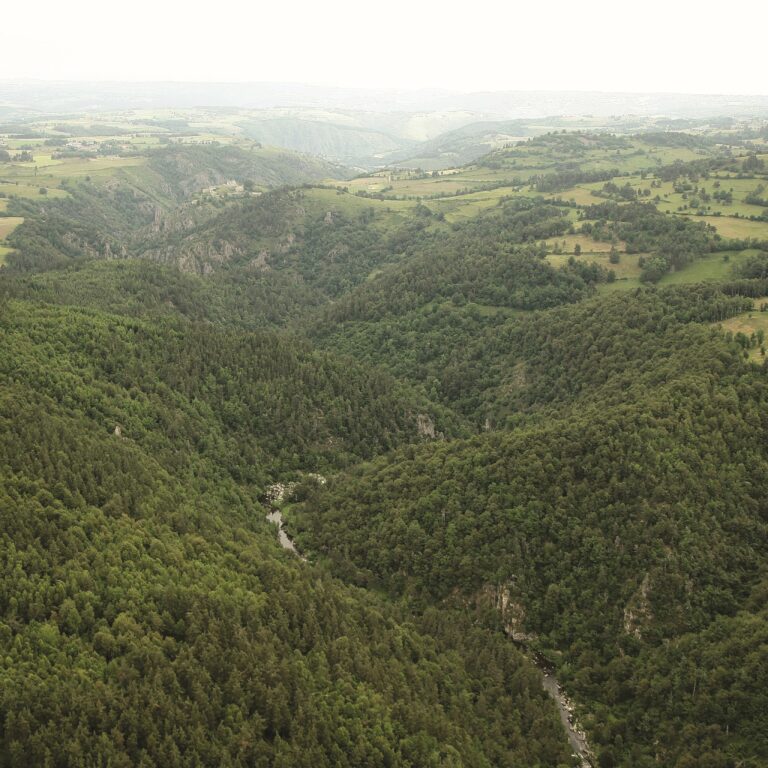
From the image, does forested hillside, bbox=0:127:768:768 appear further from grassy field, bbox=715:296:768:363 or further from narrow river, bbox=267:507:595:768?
grassy field, bbox=715:296:768:363

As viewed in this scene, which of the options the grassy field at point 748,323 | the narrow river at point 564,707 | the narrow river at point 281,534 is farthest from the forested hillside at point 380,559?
the narrow river at point 281,534

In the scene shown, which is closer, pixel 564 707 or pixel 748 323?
pixel 564 707

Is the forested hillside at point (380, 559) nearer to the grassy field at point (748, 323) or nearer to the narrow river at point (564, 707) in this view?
the narrow river at point (564, 707)

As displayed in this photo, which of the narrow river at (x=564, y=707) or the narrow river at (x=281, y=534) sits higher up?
the narrow river at (x=281, y=534)

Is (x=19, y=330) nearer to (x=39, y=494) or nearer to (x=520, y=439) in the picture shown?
(x=39, y=494)

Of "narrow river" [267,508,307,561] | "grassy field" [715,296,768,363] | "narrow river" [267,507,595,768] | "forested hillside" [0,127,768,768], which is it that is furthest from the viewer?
"grassy field" [715,296,768,363]

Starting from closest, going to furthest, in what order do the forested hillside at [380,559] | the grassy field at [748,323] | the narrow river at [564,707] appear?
the forested hillside at [380,559], the narrow river at [564,707], the grassy field at [748,323]

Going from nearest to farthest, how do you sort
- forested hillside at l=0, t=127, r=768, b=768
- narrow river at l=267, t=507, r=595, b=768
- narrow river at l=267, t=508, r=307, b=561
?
forested hillside at l=0, t=127, r=768, b=768 → narrow river at l=267, t=507, r=595, b=768 → narrow river at l=267, t=508, r=307, b=561

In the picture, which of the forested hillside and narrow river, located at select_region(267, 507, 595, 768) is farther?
narrow river, located at select_region(267, 507, 595, 768)

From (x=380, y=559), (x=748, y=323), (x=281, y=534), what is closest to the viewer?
(x=380, y=559)

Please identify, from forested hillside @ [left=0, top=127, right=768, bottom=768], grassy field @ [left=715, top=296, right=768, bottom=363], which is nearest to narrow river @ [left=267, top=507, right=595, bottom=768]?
forested hillside @ [left=0, top=127, right=768, bottom=768]

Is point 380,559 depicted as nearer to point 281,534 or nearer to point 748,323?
point 281,534

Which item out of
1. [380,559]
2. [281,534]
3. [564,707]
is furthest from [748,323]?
[281,534]
